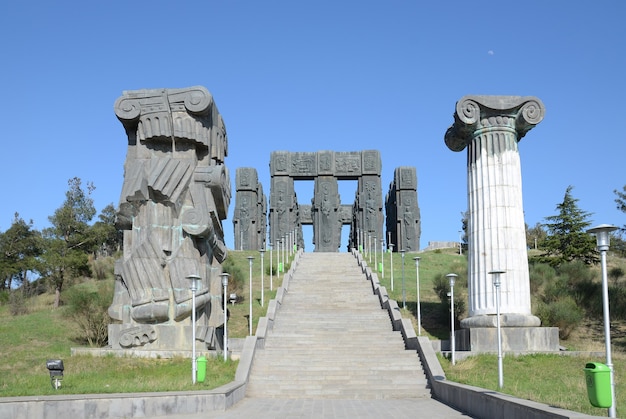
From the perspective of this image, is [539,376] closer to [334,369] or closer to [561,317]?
[334,369]

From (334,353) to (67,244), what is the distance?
73.8 feet

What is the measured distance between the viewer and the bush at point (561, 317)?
19.7 meters

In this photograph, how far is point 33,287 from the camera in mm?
39000

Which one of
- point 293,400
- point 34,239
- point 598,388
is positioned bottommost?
point 293,400

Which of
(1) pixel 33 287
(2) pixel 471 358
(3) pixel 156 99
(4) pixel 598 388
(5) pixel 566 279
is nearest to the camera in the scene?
(4) pixel 598 388

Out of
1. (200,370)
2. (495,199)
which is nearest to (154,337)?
(200,370)

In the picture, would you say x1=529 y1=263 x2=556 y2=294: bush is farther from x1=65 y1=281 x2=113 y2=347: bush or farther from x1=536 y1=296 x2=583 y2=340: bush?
x1=65 y1=281 x2=113 y2=347: bush

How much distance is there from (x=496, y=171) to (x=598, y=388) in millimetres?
11092

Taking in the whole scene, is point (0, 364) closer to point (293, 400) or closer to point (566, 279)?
point (293, 400)

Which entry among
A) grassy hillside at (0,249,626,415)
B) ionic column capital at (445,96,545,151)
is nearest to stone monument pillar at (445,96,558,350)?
ionic column capital at (445,96,545,151)

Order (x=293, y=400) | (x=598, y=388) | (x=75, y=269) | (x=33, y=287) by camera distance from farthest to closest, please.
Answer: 1. (x=33, y=287)
2. (x=75, y=269)
3. (x=293, y=400)
4. (x=598, y=388)

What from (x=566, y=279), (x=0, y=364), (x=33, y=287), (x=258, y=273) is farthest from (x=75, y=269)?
(x=566, y=279)

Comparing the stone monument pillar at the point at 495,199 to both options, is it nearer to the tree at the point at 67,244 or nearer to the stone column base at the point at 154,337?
the stone column base at the point at 154,337

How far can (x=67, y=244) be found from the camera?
115 ft
